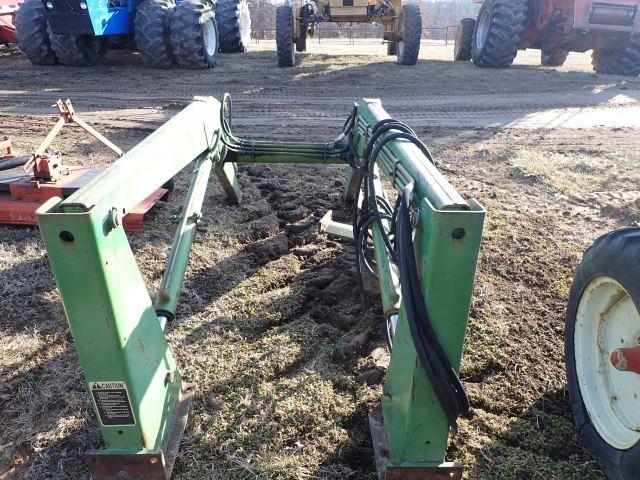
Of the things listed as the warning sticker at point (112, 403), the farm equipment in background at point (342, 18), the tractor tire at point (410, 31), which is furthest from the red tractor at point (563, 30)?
the warning sticker at point (112, 403)

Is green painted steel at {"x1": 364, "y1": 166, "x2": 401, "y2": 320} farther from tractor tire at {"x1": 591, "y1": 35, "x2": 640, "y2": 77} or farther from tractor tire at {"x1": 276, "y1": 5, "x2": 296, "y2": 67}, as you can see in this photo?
tractor tire at {"x1": 591, "y1": 35, "x2": 640, "y2": 77}

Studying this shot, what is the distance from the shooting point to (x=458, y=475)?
1.93 metres

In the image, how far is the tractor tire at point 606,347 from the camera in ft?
6.46

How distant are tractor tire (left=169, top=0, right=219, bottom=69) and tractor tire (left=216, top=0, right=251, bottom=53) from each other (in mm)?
2260

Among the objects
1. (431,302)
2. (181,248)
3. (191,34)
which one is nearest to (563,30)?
(191,34)

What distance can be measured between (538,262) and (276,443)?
2420mm

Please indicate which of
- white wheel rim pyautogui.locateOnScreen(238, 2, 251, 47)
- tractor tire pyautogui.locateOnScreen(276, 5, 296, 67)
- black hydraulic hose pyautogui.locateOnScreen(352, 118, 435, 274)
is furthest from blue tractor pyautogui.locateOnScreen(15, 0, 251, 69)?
black hydraulic hose pyautogui.locateOnScreen(352, 118, 435, 274)

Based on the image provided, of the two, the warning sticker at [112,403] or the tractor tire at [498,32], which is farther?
the tractor tire at [498,32]

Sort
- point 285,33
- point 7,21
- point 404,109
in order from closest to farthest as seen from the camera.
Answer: point 404,109, point 285,33, point 7,21

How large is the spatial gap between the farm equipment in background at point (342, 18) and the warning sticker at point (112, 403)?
11.5 metres

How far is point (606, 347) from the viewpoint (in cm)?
227

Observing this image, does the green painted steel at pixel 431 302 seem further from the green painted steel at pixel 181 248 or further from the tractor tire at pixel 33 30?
the tractor tire at pixel 33 30

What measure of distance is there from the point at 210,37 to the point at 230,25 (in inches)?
87.0

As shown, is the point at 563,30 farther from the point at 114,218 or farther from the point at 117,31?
the point at 114,218
